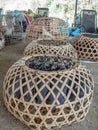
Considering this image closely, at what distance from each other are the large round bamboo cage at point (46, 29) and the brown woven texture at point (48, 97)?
2648 millimetres

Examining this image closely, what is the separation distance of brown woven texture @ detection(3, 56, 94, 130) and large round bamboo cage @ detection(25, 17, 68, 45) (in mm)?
2648

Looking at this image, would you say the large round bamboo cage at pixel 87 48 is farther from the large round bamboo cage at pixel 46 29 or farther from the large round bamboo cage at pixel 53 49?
the large round bamboo cage at pixel 46 29

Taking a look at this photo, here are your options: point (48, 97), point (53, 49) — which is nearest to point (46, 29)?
point (53, 49)

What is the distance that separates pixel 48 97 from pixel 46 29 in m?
3.05

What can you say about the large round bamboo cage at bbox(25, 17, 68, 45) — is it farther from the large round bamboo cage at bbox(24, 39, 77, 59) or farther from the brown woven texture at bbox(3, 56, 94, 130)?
the brown woven texture at bbox(3, 56, 94, 130)

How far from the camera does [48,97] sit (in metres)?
1.89

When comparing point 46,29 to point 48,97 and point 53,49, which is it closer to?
point 53,49

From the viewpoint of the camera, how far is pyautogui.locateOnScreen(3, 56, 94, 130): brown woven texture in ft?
6.14

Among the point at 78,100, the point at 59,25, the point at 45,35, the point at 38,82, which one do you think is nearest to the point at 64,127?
the point at 78,100

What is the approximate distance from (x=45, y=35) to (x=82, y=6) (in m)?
3.89

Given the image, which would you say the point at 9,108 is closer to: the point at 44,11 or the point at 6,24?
the point at 6,24

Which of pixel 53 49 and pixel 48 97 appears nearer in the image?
pixel 48 97

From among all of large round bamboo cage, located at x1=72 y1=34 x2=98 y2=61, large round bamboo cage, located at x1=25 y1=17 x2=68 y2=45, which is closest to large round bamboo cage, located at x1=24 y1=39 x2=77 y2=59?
large round bamboo cage, located at x1=72 y1=34 x2=98 y2=61

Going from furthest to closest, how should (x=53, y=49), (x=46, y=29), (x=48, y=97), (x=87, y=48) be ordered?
(x=46, y=29), (x=87, y=48), (x=53, y=49), (x=48, y=97)
